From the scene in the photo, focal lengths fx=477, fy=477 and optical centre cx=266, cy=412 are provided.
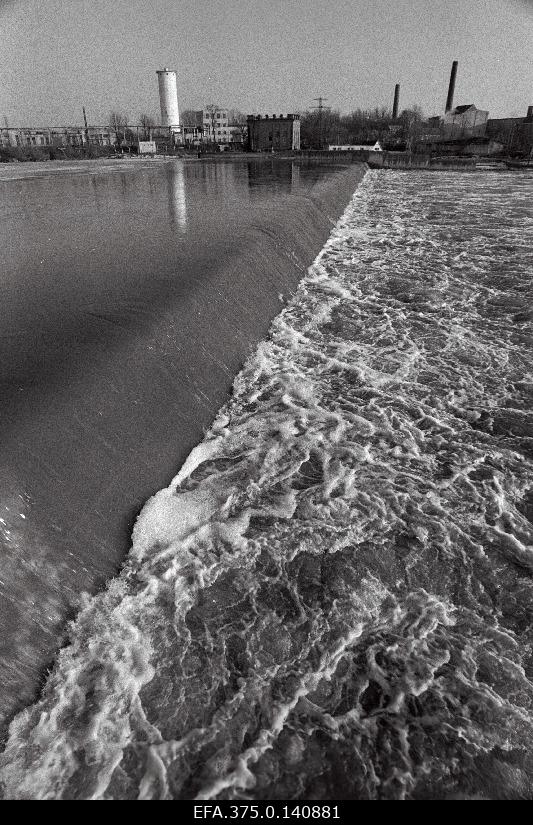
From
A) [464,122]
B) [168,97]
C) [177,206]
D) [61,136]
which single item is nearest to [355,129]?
[464,122]

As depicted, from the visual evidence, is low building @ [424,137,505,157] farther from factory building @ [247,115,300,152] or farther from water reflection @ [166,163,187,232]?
water reflection @ [166,163,187,232]

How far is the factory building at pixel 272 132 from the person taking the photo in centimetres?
5394

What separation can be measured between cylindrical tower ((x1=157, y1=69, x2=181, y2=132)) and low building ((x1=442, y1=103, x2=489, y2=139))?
140 feet

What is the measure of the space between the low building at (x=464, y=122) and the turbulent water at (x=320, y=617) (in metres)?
87.9

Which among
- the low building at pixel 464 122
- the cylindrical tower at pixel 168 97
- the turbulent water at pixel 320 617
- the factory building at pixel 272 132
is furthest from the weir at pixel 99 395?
the low building at pixel 464 122

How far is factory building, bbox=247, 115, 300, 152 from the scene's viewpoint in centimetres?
5394

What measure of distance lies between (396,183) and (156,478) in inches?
1129

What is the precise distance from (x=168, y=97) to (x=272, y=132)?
96.0 ft

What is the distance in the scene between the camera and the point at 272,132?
54.6 metres

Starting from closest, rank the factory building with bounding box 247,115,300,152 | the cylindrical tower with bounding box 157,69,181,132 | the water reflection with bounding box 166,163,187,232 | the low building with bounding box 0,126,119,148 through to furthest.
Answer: the water reflection with bounding box 166,163,187,232 → the factory building with bounding box 247,115,300,152 → the low building with bounding box 0,126,119,148 → the cylindrical tower with bounding box 157,69,181,132

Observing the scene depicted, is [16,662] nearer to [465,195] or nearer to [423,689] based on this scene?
[423,689]

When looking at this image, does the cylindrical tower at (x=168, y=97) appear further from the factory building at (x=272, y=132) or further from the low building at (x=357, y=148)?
the low building at (x=357, y=148)

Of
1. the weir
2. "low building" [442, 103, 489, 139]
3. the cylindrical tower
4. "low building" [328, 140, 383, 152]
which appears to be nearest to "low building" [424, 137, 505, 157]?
"low building" [328, 140, 383, 152]

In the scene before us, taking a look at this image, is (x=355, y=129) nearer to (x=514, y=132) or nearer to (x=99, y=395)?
(x=514, y=132)
